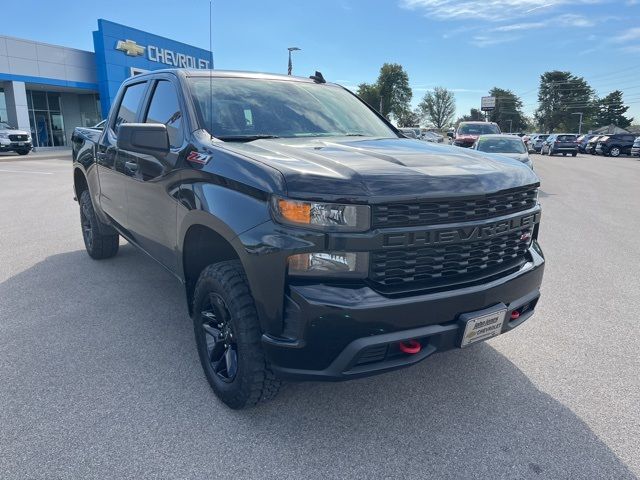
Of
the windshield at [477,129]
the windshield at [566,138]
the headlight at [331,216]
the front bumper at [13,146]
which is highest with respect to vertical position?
the windshield at [477,129]

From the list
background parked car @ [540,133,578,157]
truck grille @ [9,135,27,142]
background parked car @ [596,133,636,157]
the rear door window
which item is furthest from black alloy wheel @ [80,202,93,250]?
background parked car @ [596,133,636,157]

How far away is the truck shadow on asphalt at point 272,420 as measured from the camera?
7.64 ft

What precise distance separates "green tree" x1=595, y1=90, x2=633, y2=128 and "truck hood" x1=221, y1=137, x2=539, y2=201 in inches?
4604

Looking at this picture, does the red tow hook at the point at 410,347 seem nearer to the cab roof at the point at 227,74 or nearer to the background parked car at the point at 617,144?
the cab roof at the point at 227,74

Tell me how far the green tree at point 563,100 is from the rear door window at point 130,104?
118m

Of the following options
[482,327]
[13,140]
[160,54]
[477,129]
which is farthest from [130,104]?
[160,54]

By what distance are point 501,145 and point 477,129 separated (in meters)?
8.05

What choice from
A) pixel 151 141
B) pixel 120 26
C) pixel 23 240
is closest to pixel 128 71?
pixel 120 26

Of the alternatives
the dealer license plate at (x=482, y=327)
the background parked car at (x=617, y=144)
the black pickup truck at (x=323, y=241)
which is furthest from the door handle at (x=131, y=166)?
the background parked car at (x=617, y=144)

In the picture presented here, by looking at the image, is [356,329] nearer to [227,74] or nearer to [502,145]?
[227,74]

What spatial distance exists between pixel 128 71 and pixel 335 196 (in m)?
32.9

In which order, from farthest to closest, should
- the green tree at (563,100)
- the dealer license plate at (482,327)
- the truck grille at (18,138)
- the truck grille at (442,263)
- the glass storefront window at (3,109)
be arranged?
the green tree at (563,100), the glass storefront window at (3,109), the truck grille at (18,138), the dealer license plate at (482,327), the truck grille at (442,263)

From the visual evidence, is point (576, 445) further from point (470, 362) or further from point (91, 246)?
point (91, 246)

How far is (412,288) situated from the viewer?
2.32 meters
